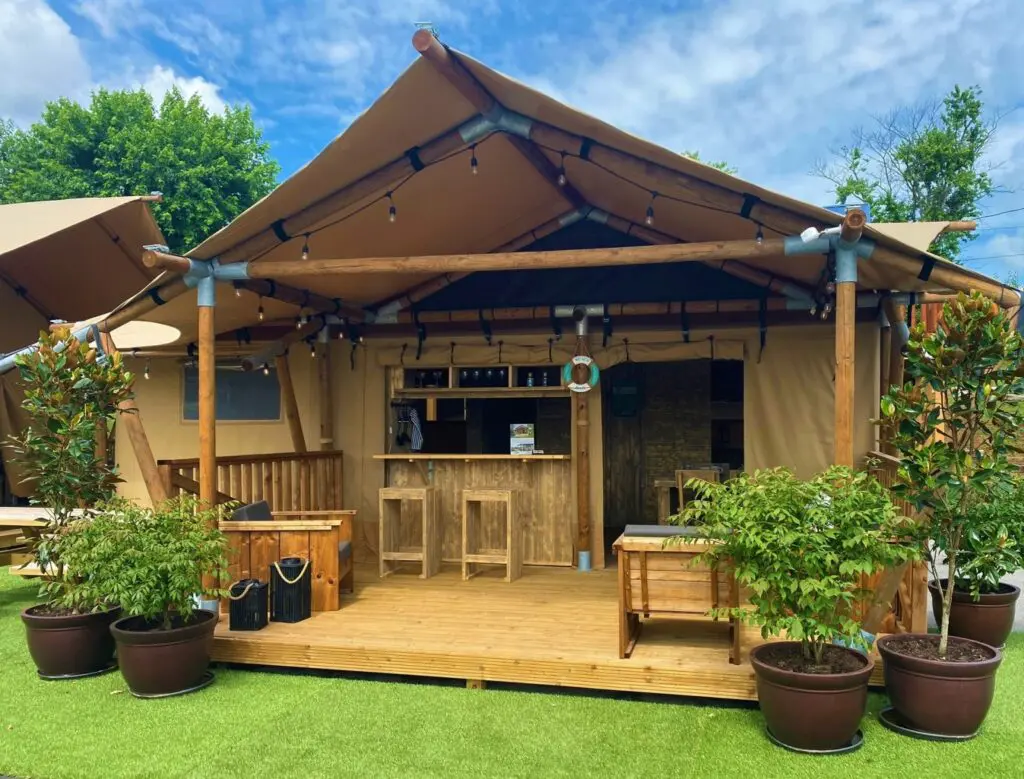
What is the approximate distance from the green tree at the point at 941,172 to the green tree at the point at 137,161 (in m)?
15.4

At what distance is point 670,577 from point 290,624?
2341 mm

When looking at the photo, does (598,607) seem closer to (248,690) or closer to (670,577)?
(670,577)

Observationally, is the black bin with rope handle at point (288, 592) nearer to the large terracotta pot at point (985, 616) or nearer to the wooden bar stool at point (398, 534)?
the wooden bar stool at point (398, 534)

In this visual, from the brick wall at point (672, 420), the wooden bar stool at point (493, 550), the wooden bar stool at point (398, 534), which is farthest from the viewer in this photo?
the brick wall at point (672, 420)

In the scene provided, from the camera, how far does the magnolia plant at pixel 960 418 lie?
12.0 feet

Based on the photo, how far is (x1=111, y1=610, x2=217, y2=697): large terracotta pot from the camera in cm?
416

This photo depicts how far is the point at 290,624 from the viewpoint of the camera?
198 inches

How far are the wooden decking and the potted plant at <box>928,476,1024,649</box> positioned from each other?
1.20 m

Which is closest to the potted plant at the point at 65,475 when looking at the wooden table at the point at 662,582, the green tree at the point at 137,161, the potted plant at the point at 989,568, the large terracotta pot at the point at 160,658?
the large terracotta pot at the point at 160,658

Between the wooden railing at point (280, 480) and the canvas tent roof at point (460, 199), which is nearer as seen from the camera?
the canvas tent roof at point (460, 199)

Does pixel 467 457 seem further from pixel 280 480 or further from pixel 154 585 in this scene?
pixel 154 585

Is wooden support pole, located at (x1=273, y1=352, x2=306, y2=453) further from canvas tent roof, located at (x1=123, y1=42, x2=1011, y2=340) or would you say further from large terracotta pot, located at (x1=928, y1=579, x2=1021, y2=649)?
large terracotta pot, located at (x1=928, y1=579, x2=1021, y2=649)

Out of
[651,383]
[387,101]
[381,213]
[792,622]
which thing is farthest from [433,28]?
[651,383]

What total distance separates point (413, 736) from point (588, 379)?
3683 mm
